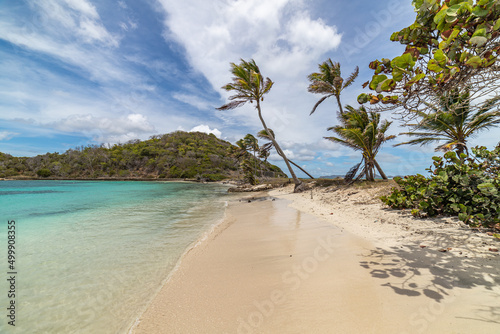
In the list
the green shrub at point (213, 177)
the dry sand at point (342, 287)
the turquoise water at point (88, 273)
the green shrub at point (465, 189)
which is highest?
the green shrub at point (213, 177)

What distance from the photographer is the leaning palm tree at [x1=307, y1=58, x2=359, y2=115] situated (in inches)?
650

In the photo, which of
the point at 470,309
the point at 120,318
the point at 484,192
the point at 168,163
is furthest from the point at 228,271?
the point at 168,163

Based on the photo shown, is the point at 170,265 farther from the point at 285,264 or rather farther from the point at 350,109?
the point at 350,109

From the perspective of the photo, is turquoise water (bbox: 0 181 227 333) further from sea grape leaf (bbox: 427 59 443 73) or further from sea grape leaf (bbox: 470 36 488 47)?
sea grape leaf (bbox: 470 36 488 47)

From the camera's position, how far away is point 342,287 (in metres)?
2.50

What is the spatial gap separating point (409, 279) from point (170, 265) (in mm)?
3922

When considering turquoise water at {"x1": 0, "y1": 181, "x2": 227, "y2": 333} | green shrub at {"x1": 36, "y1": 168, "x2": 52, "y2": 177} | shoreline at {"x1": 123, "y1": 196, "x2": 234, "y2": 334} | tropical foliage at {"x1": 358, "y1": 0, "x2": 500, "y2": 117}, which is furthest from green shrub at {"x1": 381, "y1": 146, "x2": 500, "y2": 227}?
green shrub at {"x1": 36, "y1": 168, "x2": 52, "y2": 177}

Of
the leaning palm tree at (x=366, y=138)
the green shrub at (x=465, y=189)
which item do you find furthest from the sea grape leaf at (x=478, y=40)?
the leaning palm tree at (x=366, y=138)

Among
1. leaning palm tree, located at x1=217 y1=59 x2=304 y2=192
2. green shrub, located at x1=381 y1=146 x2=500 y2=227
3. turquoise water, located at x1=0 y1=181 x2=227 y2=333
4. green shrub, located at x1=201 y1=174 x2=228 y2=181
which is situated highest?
leaning palm tree, located at x1=217 y1=59 x2=304 y2=192

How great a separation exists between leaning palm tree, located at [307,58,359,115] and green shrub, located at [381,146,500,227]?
12944 millimetres

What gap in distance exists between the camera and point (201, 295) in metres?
2.67

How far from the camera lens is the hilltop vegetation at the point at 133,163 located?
63.4 m

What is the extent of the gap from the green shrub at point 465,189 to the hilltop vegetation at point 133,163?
5590 cm

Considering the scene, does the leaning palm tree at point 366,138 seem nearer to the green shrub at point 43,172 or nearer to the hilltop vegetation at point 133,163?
the hilltop vegetation at point 133,163
